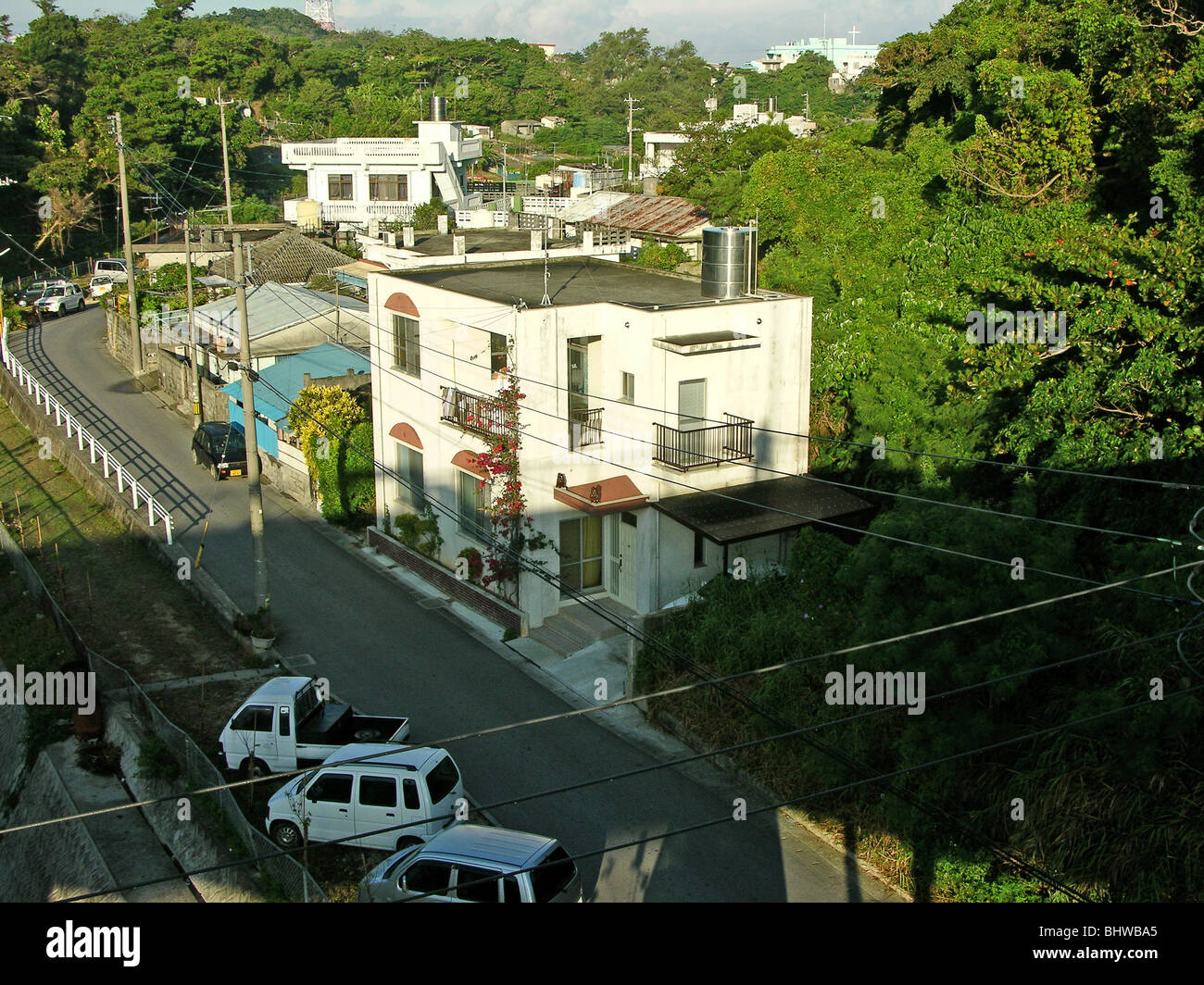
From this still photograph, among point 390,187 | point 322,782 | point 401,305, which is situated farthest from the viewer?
point 390,187

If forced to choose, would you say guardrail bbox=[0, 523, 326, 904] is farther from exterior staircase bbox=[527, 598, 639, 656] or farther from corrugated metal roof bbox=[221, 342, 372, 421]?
corrugated metal roof bbox=[221, 342, 372, 421]

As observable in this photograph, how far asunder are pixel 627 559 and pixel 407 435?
6.37 meters

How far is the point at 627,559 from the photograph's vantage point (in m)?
22.4

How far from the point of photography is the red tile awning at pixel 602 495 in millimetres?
21312

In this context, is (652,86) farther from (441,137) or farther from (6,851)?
(6,851)

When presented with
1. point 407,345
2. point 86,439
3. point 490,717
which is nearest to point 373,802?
point 490,717

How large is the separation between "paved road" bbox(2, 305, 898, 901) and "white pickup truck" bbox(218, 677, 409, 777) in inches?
43.3

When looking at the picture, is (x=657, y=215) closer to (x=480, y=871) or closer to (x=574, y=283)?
(x=574, y=283)

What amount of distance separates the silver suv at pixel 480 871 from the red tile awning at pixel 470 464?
945 centimetres

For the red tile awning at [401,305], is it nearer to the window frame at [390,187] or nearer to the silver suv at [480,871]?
the silver suv at [480,871]

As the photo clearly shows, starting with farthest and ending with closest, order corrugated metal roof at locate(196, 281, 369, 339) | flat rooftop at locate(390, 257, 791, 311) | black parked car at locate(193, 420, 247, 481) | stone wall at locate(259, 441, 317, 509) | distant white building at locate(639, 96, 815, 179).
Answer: distant white building at locate(639, 96, 815, 179) → corrugated metal roof at locate(196, 281, 369, 339) → black parked car at locate(193, 420, 247, 481) → stone wall at locate(259, 441, 317, 509) → flat rooftop at locate(390, 257, 791, 311)

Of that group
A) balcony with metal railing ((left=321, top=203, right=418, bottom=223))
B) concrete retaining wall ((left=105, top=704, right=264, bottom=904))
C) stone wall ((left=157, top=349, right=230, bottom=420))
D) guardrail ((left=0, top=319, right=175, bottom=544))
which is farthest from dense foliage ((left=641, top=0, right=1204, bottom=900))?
balcony with metal railing ((left=321, top=203, right=418, bottom=223))

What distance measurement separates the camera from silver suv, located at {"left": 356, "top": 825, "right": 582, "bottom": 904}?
12.8 metres
